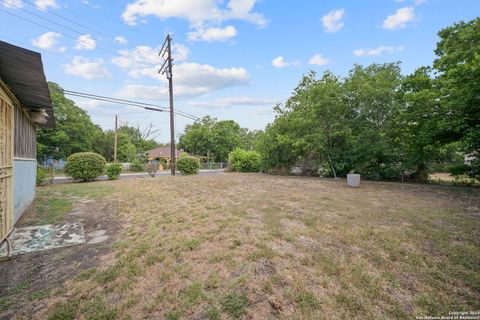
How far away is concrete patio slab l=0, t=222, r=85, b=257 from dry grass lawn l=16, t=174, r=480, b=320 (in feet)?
2.44

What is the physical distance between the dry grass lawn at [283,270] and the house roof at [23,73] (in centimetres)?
285

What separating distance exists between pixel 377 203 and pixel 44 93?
813cm

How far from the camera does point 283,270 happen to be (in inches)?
93.3

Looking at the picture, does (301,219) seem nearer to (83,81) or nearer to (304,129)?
(304,129)

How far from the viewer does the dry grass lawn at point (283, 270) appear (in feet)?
6.03

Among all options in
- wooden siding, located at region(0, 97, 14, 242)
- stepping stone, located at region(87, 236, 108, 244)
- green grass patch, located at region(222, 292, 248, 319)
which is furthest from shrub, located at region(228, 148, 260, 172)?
green grass patch, located at region(222, 292, 248, 319)

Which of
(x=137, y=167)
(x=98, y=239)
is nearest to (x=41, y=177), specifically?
(x=98, y=239)

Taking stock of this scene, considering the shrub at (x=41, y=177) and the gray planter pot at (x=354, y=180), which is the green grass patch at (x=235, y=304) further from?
the shrub at (x=41, y=177)

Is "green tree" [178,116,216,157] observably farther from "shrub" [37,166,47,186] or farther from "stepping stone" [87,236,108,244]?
"stepping stone" [87,236,108,244]

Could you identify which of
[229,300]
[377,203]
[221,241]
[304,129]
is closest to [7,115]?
[221,241]

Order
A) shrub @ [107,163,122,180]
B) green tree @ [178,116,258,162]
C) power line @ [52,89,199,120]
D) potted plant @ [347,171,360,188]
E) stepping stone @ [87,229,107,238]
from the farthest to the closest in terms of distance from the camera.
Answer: green tree @ [178,116,258,162] < shrub @ [107,163,122,180] < power line @ [52,89,199,120] < potted plant @ [347,171,360,188] < stepping stone @ [87,229,107,238]

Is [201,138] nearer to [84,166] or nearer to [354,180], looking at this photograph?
[84,166]

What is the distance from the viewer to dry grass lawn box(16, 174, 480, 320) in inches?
72.3

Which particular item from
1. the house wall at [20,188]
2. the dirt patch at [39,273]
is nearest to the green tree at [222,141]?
the house wall at [20,188]
